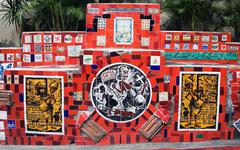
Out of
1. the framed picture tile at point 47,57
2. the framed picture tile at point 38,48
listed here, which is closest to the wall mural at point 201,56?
the framed picture tile at point 47,57

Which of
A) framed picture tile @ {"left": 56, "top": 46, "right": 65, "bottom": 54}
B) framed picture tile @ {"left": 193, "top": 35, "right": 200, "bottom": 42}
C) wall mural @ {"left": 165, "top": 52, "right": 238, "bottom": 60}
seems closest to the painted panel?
framed picture tile @ {"left": 56, "top": 46, "right": 65, "bottom": 54}

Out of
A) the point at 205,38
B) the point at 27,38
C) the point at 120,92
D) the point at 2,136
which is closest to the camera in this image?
the point at 120,92

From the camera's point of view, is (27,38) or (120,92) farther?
(27,38)

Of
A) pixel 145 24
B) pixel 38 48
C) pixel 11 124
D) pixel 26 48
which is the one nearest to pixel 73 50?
pixel 38 48

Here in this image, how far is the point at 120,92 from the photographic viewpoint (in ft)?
24.3

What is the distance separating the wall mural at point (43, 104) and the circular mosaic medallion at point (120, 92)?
69 cm

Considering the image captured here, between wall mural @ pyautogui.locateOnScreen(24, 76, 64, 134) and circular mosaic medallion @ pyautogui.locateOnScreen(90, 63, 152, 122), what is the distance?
0.69 meters

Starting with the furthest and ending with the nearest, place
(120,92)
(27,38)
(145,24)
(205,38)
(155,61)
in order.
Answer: (205,38) < (27,38) < (145,24) < (120,92) < (155,61)

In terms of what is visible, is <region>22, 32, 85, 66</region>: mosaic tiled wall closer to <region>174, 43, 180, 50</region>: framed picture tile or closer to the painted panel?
the painted panel

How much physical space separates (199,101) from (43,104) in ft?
9.84

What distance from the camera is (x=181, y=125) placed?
296 inches

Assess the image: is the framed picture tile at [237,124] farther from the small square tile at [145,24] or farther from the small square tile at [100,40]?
the small square tile at [100,40]

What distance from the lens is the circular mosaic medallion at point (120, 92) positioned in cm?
734

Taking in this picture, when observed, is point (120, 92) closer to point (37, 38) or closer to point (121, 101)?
point (121, 101)
